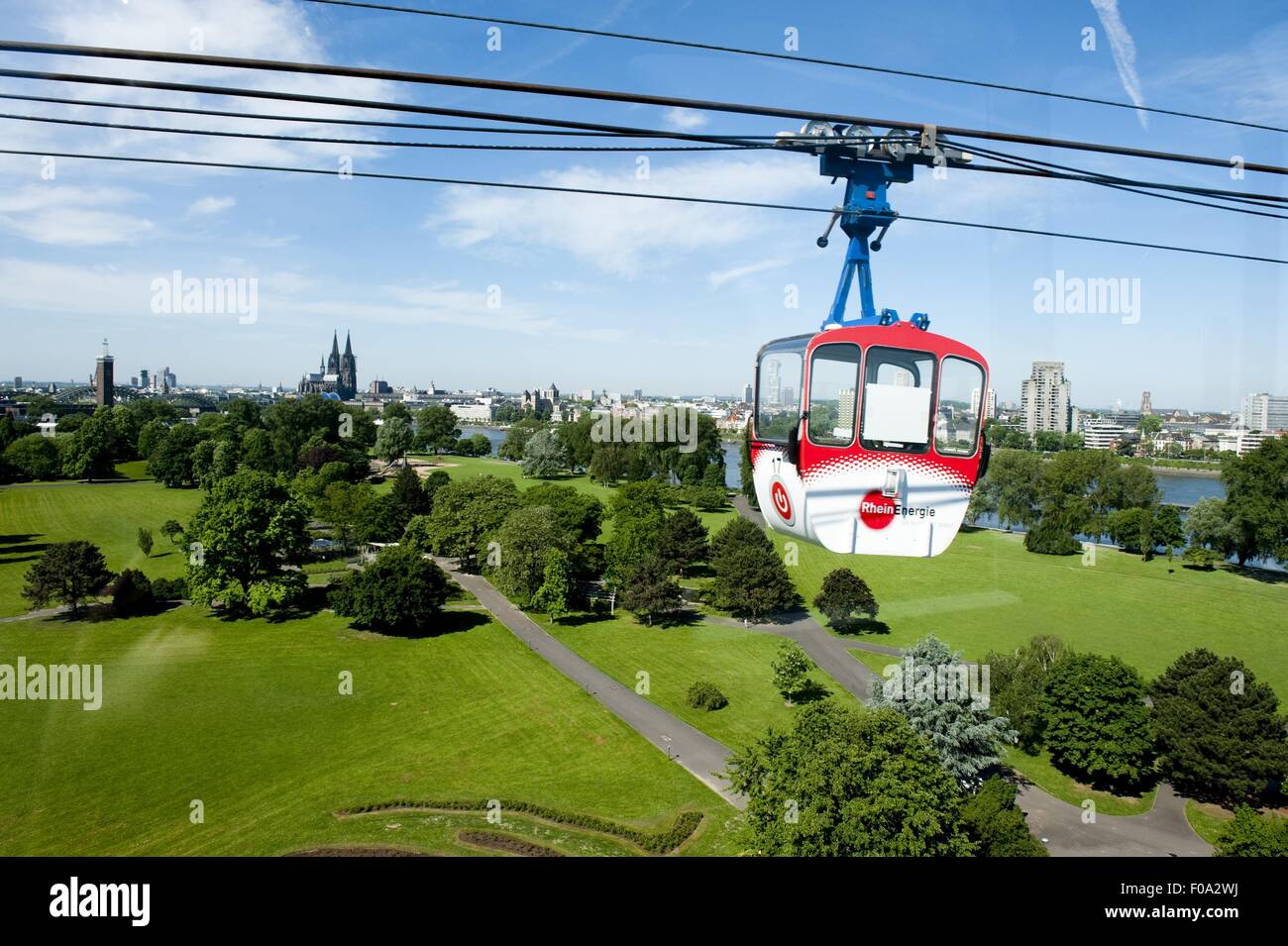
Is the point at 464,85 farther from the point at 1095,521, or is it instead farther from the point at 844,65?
the point at 1095,521

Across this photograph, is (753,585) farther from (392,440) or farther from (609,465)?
(392,440)

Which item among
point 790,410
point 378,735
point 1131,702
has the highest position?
point 790,410

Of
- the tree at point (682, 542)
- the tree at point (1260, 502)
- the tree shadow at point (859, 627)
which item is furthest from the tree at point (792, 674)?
the tree at point (1260, 502)

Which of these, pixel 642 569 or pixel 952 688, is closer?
pixel 952 688

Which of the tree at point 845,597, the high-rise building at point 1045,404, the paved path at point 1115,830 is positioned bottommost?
the paved path at point 1115,830

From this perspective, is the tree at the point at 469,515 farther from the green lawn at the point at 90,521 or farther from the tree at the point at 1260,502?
the tree at the point at 1260,502

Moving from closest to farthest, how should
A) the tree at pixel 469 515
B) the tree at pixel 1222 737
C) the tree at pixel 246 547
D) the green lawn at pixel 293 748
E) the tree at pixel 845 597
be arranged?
the green lawn at pixel 293 748 < the tree at pixel 1222 737 < the tree at pixel 845 597 < the tree at pixel 246 547 < the tree at pixel 469 515
